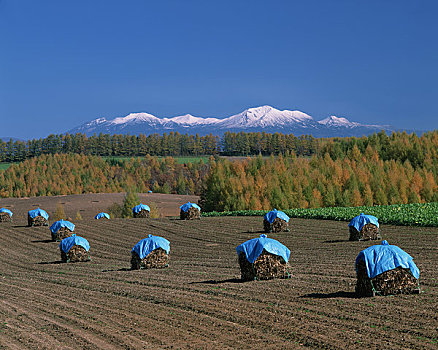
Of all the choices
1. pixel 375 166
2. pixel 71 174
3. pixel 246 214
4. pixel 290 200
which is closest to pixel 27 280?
pixel 246 214

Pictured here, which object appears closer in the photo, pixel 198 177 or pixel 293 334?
pixel 293 334

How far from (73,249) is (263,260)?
48.8 ft

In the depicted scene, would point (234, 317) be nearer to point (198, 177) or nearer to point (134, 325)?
point (134, 325)

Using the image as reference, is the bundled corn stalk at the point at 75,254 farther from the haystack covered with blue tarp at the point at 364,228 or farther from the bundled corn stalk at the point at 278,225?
the haystack covered with blue tarp at the point at 364,228

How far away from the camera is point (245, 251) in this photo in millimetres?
21141

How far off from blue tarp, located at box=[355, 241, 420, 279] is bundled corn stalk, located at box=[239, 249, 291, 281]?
4870 mm

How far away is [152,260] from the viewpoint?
26.9 m

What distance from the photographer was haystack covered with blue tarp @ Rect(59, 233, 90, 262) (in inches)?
1249

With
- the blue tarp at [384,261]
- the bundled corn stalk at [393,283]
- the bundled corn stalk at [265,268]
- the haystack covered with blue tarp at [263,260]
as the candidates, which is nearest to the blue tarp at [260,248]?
the haystack covered with blue tarp at [263,260]

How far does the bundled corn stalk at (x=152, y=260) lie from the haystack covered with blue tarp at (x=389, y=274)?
12.5m

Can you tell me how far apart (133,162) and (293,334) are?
599 ft

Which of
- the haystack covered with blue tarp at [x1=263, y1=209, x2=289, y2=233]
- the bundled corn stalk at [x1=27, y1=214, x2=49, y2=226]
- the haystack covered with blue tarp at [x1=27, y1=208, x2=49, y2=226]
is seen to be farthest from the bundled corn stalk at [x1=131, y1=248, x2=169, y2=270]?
the bundled corn stalk at [x1=27, y1=214, x2=49, y2=226]

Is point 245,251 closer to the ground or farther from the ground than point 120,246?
farther from the ground

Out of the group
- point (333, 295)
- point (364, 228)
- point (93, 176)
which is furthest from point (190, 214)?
point (93, 176)
